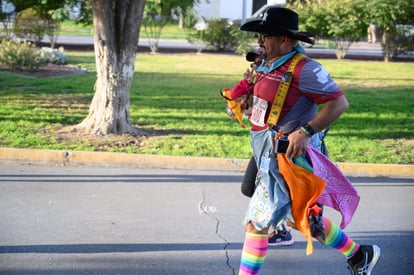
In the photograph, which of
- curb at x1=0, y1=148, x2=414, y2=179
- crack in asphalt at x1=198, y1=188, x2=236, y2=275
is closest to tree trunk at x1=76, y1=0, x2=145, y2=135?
curb at x1=0, y1=148, x2=414, y2=179

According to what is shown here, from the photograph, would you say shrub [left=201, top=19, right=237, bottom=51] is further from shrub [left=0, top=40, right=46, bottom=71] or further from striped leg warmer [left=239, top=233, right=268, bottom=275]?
striped leg warmer [left=239, top=233, right=268, bottom=275]

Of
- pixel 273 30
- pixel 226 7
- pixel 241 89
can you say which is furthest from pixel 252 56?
pixel 226 7

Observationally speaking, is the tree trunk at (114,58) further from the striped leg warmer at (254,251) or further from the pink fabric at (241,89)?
the striped leg warmer at (254,251)

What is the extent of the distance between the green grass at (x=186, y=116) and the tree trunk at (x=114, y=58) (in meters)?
0.35

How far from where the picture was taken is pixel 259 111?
416cm

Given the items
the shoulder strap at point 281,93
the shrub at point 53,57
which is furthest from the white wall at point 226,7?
the shoulder strap at point 281,93

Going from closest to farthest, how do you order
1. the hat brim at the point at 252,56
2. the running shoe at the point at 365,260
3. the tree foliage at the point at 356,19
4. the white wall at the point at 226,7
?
the hat brim at the point at 252,56, the running shoe at the point at 365,260, the tree foliage at the point at 356,19, the white wall at the point at 226,7

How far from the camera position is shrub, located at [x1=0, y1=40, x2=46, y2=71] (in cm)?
1688

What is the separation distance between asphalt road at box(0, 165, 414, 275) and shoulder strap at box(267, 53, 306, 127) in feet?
4.52

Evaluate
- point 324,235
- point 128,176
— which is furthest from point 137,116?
point 324,235

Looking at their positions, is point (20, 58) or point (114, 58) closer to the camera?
point (114, 58)

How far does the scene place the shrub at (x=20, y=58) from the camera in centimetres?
1688

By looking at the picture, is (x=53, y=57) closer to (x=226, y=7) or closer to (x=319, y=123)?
(x=319, y=123)

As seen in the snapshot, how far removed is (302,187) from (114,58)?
234 inches
